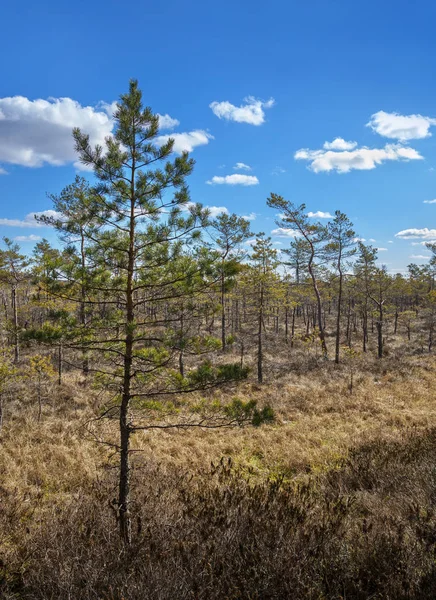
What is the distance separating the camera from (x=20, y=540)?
192 inches

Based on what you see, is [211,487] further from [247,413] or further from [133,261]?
[133,261]

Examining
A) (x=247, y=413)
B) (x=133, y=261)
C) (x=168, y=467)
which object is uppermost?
(x=133, y=261)

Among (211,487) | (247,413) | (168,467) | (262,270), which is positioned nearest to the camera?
(247,413)

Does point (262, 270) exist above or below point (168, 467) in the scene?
above

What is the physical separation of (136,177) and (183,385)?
3674mm

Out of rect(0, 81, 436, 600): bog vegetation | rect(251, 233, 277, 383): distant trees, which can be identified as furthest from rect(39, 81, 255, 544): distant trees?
rect(251, 233, 277, 383): distant trees

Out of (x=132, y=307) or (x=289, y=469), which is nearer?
(x=132, y=307)

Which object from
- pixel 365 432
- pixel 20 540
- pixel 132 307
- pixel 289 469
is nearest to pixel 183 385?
pixel 132 307

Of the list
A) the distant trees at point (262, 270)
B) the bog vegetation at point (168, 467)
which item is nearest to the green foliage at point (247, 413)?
the bog vegetation at point (168, 467)

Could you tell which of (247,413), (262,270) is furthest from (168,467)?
(262,270)

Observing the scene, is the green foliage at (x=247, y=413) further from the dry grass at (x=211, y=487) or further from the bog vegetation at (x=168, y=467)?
the dry grass at (x=211, y=487)

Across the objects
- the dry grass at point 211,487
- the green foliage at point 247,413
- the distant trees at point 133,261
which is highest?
the distant trees at point 133,261

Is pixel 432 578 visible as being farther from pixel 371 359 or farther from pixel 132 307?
pixel 371 359

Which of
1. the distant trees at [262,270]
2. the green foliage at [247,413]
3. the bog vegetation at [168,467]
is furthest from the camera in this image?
the distant trees at [262,270]
